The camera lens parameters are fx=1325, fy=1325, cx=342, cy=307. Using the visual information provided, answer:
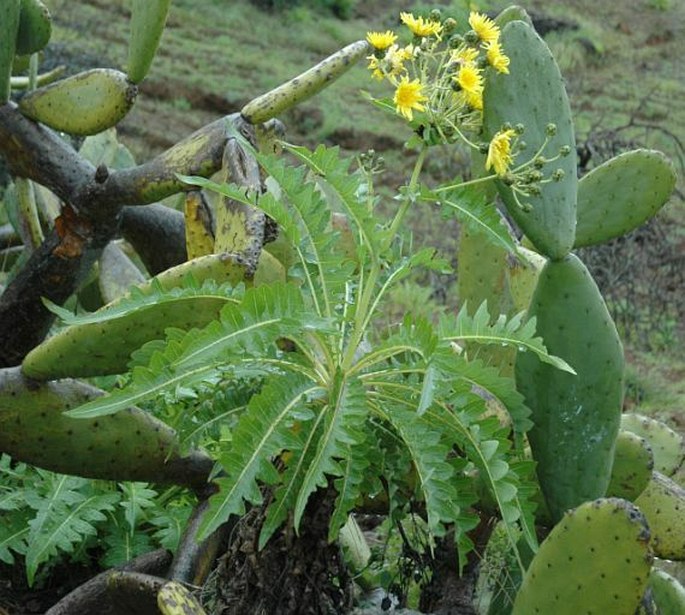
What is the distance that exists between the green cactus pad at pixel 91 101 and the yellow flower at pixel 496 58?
4.14ft

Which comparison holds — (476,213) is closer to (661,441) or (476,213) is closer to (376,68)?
(376,68)

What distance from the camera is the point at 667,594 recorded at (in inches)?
109

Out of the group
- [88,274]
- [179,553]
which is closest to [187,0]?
[88,274]

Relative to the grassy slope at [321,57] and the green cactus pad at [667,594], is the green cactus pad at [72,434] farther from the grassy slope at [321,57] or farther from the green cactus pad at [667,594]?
the grassy slope at [321,57]

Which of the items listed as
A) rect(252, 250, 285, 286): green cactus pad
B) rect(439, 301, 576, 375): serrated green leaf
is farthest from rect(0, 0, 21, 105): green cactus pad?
rect(439, 301, 576, 375): serrated green leaf

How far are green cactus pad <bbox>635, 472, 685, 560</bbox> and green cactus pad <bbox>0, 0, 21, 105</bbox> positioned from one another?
6.19 ft

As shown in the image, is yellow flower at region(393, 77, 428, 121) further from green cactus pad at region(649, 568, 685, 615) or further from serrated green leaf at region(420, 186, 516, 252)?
green cactus pad at region(649, 568, 685, 615)

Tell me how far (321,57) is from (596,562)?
1219 centimetres

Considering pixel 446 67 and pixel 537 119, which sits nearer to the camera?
pixel 446 67

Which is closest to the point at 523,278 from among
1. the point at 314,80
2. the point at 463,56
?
the point at 314,80

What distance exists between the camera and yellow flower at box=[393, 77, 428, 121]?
2201mm

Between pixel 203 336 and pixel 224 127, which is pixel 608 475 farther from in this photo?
pixel 224 127

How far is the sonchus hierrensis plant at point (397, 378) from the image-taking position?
7.14 feet

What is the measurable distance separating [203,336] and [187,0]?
511 inches
